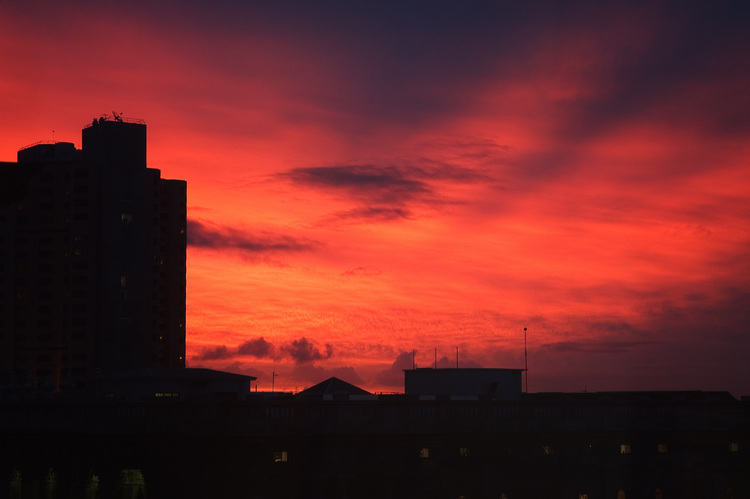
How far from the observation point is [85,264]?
189 metres

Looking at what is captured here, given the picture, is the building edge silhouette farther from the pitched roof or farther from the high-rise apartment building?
the high-rise apartment building

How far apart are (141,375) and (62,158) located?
93437mm

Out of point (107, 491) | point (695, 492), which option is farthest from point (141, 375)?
point (695, 492)

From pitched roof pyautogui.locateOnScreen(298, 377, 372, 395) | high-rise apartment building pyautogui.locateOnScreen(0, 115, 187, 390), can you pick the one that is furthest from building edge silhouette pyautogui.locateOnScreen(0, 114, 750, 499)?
high-rise apartment building pyautogui.locateOnScreen(0, 115, 187, 390)

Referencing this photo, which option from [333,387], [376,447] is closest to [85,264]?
[333,387]

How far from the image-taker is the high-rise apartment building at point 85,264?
18375cm

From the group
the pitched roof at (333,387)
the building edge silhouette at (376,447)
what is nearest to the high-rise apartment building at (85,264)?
the pitched roof at (333,387)

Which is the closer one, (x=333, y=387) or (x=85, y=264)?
(x=333, y=387)

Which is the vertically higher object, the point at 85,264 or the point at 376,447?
the point at 85,264

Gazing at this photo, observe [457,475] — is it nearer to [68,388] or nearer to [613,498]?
[613,498]

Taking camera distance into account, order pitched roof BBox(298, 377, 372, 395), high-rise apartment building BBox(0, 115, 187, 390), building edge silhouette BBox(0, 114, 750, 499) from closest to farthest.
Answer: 1. building edge silhouette BBox(0, 114, 750, 499)
2. pitched roof BBox(298, 377, 372, 395)
3. high-rise apartment building BBox(0, 115, 187, 390)

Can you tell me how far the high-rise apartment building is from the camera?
183750 mm

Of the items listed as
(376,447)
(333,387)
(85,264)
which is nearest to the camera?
(376,447)

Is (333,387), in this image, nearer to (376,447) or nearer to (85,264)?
(376,447)
